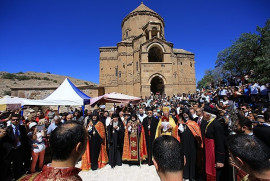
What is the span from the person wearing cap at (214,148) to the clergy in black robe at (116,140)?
314 cm

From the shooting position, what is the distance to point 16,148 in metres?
3.94

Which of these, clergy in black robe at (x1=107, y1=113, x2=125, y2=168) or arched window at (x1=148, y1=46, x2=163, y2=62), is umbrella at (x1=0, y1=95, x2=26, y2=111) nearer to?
clergy in black robe at (x1=107, y1=113, x2=125, y2=168)

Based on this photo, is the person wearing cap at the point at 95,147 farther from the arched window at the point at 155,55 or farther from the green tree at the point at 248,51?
the arched window at the point at 155,55

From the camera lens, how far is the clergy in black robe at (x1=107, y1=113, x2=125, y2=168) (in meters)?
5.28

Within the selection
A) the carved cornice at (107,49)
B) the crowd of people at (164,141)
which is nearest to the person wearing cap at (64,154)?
the crowd of people at (164,141)

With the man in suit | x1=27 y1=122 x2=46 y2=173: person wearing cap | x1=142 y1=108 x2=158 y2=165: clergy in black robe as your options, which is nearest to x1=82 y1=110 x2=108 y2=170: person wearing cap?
x1=27 y1=122 x2=46 y2=173: person wearing cap

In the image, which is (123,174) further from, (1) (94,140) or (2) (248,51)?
(2) (248,51)

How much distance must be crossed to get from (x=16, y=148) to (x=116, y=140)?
3089 mm

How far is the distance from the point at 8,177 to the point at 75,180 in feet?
14.4

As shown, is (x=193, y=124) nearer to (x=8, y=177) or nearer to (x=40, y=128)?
(x=40, y=128)

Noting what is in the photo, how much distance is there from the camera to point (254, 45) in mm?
14109

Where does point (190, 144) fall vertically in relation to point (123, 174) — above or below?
above

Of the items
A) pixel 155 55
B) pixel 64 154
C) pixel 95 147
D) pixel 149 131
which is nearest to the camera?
pixel 64 154

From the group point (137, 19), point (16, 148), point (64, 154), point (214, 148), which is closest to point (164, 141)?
point (64, 154)
